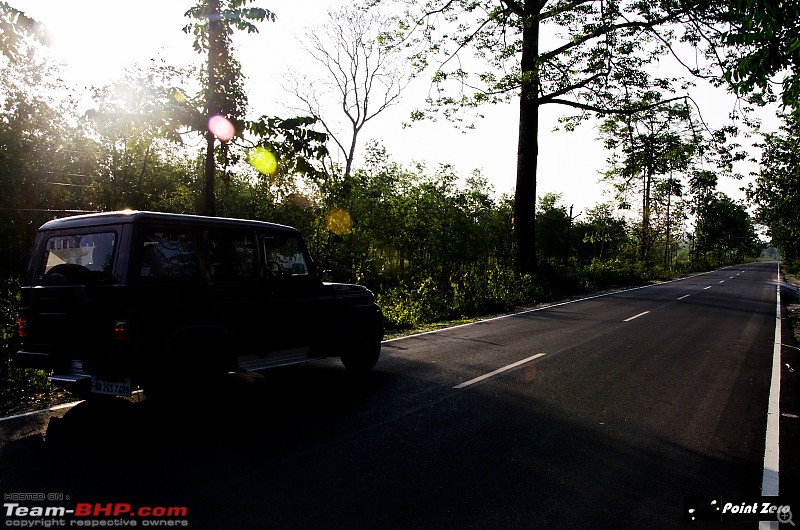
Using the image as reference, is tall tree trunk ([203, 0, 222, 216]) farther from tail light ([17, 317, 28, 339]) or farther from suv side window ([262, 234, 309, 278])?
tail light ([17, 317, 28, 339])

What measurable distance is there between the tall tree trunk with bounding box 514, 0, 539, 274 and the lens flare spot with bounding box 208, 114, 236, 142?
15812 millimetres

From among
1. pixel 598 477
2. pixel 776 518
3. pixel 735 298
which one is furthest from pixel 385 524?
pixel 735 298

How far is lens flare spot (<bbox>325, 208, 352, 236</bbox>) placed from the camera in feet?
55.0

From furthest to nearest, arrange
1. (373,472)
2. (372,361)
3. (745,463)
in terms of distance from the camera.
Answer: (372,361) < (745,463) < (373,472)

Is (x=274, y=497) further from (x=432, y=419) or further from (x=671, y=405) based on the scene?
(x=671, y=405)

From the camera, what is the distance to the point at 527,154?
873 inches

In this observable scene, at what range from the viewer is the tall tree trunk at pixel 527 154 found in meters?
21.5

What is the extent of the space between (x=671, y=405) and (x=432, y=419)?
3117 millimetres

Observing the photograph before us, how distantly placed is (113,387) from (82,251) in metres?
1.42

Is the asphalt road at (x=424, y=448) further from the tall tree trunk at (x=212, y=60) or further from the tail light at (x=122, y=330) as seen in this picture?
the tall tree trunk at (x=212, y=60)

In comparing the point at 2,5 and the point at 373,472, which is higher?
the point at 2,5

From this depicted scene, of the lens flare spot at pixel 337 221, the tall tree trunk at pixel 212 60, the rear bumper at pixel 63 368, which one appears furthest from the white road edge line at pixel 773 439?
the lens flare spot at pixel 337 221

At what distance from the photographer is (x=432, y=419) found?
557 cm

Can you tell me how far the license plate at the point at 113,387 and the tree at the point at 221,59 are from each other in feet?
14.0
